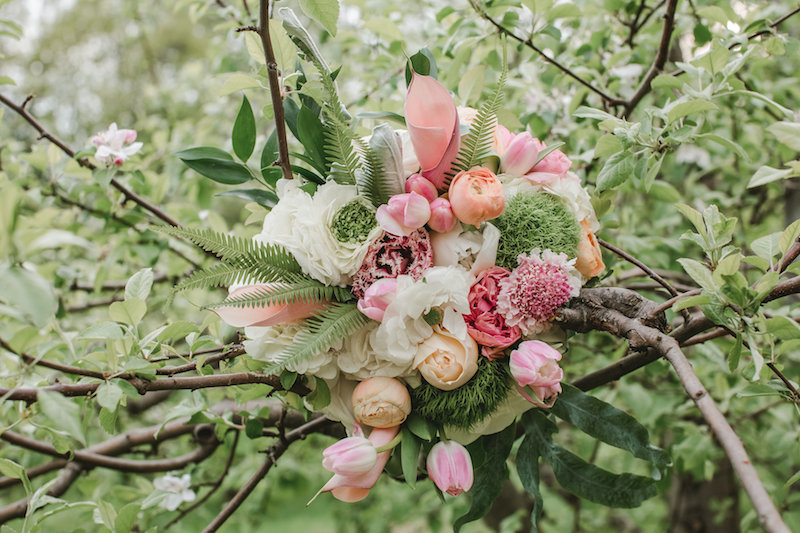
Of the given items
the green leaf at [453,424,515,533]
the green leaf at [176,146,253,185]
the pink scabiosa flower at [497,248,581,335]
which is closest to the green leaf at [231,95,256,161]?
the green leaf at [176,146,253,185]

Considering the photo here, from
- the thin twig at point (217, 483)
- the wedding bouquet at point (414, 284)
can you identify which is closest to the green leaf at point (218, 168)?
the wedding bouquet at point (414, 284)

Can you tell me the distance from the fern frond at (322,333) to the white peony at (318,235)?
50 mm

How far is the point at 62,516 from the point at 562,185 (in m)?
1.03

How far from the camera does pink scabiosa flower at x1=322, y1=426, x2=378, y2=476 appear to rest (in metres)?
0.71

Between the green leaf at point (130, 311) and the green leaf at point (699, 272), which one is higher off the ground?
the green leaf at point (699, 272)

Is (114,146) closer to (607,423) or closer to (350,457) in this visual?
(350,457)

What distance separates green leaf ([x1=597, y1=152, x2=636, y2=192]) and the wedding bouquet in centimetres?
15

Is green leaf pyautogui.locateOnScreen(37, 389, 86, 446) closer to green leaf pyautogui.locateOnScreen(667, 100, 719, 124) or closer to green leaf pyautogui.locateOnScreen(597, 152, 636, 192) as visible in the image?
green leaf pyautogui.locateOnScreen(597, 152, 636, 192)

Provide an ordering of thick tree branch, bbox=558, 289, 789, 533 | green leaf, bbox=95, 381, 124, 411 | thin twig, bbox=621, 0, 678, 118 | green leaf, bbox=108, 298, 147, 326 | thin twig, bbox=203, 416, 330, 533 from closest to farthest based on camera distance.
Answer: thick tree branch, bbox=558, 289, 789, 533 → green leaf, bbox=95, 381, 124, 411 → green leaf, bbox=108, 298, 147, 326 → thin twig, bbox=203, 416, 330, 533 → thin twig, bbox=621, 0, 678, 118

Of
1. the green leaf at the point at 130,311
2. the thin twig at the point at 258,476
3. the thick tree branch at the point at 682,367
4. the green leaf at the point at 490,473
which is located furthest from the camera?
the thin twig at the point at 258,476

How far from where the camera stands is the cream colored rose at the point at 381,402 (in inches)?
29.5

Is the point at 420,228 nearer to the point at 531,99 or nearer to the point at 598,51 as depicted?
the point at 531,99

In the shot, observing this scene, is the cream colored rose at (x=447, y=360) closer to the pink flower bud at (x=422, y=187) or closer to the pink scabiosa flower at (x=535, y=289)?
the pink scabiosa flower at (x=535, y=289)

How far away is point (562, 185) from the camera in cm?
85
